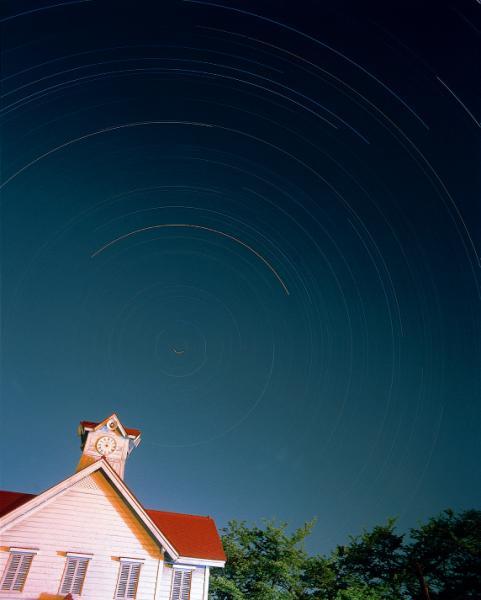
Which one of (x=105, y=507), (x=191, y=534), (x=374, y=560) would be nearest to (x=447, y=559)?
(x=374, y=560)

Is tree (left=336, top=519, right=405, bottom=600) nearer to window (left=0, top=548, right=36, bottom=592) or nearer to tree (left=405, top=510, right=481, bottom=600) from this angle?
tree (left=405, top=510, right=481, bottom=600)

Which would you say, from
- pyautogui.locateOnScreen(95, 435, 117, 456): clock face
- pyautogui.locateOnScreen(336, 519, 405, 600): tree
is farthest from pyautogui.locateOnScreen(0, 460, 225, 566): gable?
pyautogui.locateOnScreen(336, 519, 405, 600): tree

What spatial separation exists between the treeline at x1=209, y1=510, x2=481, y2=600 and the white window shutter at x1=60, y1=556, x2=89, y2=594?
11359mm

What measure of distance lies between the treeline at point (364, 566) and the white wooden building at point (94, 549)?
301 inches

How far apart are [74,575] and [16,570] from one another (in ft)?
8.46

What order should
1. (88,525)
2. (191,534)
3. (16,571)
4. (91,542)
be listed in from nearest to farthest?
1. (16,571)
2. (91,542)
3. (88,525)
4. (191,534)

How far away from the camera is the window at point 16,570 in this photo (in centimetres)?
1630

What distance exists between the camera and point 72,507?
18672mm

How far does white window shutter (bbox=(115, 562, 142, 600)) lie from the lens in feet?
57.2

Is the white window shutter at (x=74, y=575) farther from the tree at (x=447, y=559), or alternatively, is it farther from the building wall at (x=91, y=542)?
the tree at (x=447, y=559)

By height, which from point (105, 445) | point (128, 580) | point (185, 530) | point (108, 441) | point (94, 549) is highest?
point (108, 441)

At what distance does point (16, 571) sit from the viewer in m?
16.6

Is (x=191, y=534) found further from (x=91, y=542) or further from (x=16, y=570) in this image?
(x=16, y=570)

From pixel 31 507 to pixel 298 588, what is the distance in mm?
20471
